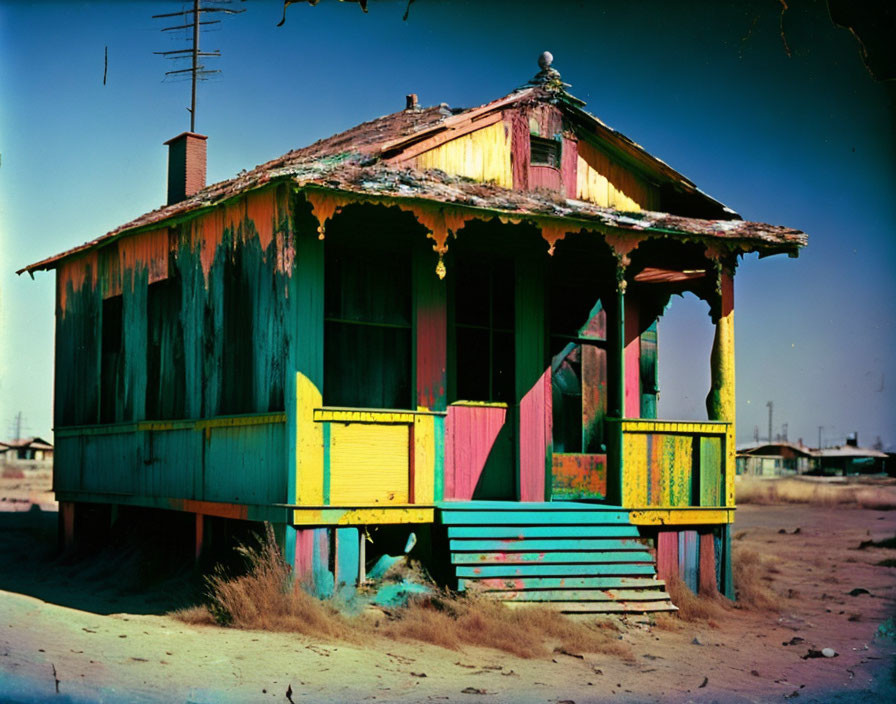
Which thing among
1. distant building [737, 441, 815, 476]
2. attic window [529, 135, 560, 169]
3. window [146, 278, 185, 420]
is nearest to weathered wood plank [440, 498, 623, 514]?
window [146, 278, 185, 420]

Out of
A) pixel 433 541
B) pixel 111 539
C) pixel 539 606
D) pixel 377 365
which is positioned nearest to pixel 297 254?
pixel 377 365

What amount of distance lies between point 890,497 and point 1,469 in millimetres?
47182

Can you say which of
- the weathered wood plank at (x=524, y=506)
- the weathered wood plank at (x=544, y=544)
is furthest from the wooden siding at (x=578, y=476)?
the weathered wood plank at (x=544, y=544)

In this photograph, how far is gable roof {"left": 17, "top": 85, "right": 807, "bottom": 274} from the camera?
1078cm

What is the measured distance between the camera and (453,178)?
477 inches

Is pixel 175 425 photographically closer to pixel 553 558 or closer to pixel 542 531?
pixel 542 531

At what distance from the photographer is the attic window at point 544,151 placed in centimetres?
1341

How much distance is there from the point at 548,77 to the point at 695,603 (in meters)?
6.74

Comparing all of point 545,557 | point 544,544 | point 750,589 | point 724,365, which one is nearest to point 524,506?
point 544,544

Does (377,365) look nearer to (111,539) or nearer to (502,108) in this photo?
(502,108)

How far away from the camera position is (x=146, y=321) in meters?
14.5

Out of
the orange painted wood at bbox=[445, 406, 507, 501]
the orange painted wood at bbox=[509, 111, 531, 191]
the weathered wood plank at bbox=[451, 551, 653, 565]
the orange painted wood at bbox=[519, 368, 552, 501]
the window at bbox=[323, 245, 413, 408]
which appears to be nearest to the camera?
the weathered wood plank at bbox=[451, 551, 653, 565]

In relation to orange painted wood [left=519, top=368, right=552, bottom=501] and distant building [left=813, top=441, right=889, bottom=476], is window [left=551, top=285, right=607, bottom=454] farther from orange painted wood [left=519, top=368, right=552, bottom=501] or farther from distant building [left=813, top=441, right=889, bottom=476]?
distant building [left=813, top=441, right=889, bottom=476]

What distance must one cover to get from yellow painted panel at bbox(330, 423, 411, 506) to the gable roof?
2467 millimetres
